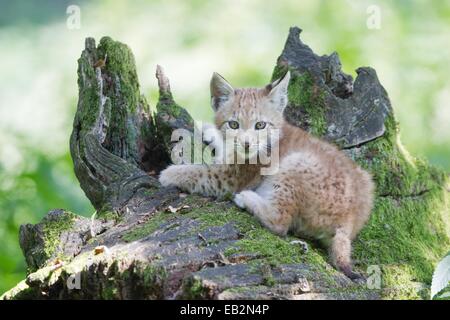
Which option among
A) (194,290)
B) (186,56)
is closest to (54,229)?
(194,290)

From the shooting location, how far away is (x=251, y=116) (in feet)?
18.5

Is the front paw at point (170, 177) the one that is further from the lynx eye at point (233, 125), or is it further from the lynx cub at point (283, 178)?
the lynx eye at point (233, 125)

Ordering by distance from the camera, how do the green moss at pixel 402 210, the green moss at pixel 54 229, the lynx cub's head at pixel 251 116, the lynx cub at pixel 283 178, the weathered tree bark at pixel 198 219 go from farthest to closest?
1. the lynx cub's head at pixel 251 116
2. the green moss at pixel 402 210
3. the lynx cub at pixel 283 178
4. the green moss at pixel 54 229
5. the weathered tree bark at pixel 198 219

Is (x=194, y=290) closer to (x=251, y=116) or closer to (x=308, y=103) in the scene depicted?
(x=251, y=116)

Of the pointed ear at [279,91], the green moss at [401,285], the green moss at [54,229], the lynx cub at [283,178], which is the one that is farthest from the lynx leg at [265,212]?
the green moss at [54,229]

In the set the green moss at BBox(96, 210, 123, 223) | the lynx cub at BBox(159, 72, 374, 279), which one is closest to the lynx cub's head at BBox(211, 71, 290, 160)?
the lynx cub at BBox(159, 72, 374, 279)

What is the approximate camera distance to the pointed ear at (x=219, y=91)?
18.9 feet

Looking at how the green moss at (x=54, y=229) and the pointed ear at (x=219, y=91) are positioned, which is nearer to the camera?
the green moss at (x=54, y=229)

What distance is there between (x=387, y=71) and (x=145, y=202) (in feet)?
16.4

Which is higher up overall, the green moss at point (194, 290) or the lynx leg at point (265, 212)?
the lynx leg at point (265, 212)

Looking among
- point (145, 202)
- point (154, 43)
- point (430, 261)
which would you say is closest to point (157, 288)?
point (145, 202)

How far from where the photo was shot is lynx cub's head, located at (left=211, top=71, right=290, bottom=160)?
5.59 meters

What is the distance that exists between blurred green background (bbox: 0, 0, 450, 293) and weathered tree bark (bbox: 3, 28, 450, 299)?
1.77 m

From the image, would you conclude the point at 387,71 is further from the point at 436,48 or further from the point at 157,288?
the point at 157,288
